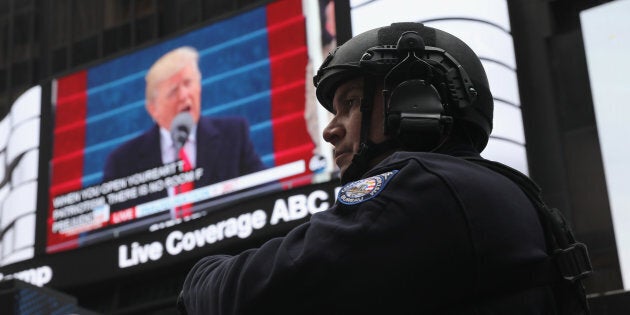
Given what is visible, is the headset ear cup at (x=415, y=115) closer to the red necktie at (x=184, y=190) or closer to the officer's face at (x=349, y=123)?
the officer's face at (x=349, y=123)

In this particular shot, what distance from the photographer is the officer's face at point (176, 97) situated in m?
19.8

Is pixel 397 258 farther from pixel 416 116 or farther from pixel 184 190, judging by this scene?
pixel 184 190

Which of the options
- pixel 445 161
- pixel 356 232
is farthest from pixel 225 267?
pixel 445 161

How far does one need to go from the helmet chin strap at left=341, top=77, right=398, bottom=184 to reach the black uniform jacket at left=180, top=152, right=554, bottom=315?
0.87ft

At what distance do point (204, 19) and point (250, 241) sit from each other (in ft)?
19.7

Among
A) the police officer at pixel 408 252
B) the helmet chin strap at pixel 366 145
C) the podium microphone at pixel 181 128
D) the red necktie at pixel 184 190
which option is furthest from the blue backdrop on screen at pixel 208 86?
the police officer at pixel 408 252

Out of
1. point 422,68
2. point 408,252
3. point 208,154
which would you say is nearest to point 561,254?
point 408,252

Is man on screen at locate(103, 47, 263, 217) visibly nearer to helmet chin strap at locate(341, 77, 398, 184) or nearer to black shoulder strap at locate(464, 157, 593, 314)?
helmet chin strap at locate(341, 77, 398, 184)

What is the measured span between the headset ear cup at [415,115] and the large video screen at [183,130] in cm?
1504

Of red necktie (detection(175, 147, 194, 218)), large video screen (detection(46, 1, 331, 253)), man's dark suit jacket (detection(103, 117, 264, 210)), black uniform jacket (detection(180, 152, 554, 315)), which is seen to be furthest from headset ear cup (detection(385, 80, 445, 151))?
red necktie (detection(175, 147, 194, 218))

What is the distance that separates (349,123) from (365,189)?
409 millimetres

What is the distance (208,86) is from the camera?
64.7ft

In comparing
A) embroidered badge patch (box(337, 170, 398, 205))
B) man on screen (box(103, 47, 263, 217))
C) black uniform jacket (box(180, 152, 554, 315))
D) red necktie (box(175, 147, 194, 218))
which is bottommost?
black uniform jacket (box(180, 152, 554, 315))

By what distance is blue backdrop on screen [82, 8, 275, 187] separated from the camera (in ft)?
61.8
